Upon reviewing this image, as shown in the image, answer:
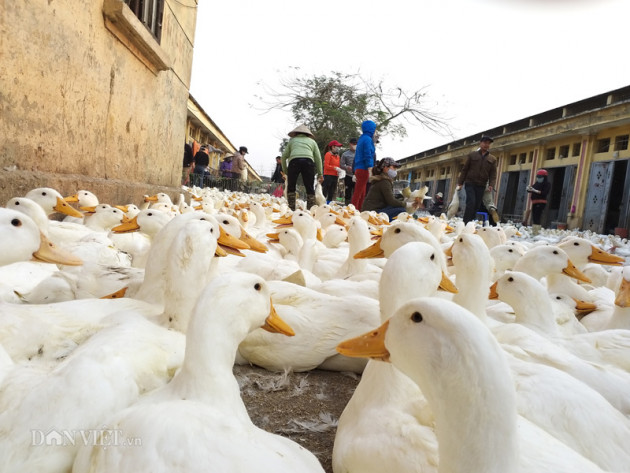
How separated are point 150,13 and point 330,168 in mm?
6160

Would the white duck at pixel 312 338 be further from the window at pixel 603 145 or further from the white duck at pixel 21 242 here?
the window at pixel 603 145

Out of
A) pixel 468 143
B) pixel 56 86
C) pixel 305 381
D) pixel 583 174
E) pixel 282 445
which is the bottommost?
pixel 305 381

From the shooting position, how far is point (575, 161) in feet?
49.4

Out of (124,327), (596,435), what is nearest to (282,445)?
(124,327)

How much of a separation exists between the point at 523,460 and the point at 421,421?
29 cm

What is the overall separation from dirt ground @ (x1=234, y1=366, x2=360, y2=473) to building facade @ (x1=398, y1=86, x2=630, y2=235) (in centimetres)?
1307

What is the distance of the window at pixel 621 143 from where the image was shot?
1307 cm

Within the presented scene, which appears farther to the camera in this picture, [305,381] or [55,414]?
[305,381]

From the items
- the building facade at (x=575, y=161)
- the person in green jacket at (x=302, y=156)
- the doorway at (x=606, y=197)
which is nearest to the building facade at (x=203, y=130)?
the person in green jacket at (x=302, y=156)

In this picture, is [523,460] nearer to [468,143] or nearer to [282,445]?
[282,445]

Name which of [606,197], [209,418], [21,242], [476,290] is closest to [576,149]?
[606,197]

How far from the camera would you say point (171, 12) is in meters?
6.64

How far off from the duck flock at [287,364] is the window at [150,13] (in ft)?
11.5

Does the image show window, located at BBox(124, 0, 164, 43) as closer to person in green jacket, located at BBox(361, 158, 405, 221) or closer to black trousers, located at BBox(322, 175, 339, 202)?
person in green jacket, located at BBox(361, 158, 405, 221)
